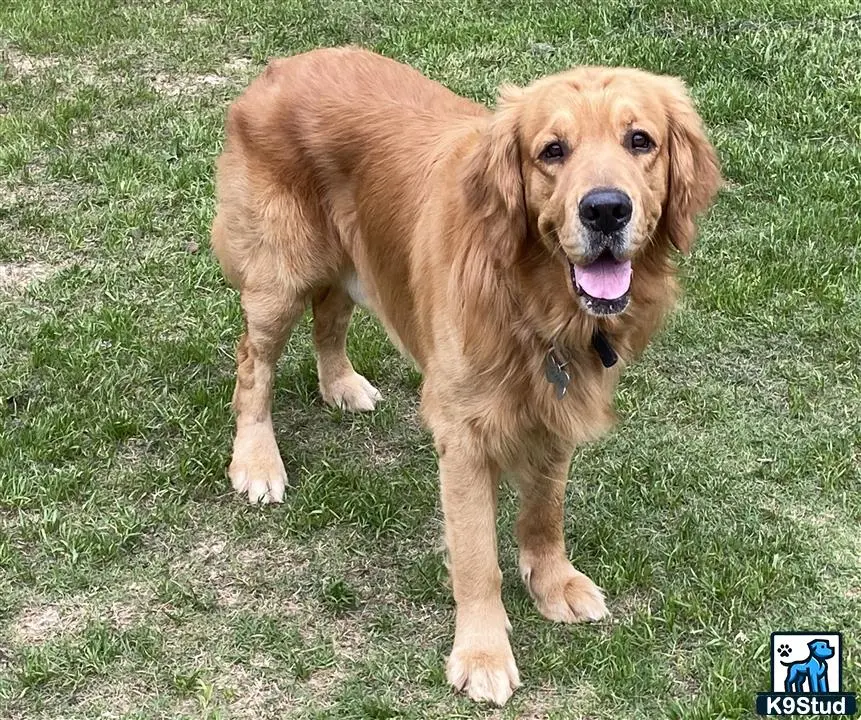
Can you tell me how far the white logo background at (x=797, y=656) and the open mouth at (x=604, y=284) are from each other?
1460 mm

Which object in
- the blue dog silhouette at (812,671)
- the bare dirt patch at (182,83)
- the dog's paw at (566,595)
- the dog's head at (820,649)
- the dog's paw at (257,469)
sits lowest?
the dog's head at (820,649)

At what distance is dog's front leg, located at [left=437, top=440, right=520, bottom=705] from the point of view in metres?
3.39

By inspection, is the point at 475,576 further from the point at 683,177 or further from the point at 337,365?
the point at 337,365

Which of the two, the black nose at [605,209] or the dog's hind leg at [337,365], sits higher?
the black nose at [605,209]

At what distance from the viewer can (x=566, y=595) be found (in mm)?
3732

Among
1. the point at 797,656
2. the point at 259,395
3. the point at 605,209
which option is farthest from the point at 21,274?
the point at 797,656

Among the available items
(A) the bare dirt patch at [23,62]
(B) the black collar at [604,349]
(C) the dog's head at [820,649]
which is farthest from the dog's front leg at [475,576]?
(A) the bare dirt patch at [23,62]

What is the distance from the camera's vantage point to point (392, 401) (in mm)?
4996

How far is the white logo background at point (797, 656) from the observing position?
11.1 feet

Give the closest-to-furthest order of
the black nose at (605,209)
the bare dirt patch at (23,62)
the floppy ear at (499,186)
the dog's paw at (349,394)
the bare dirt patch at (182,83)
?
the black nose at (605,209) < the floppy ear at (499,186) < the dog's paw at (349,394) < the bare dirt patch at (182,83) < the bare dirt patch at (23,62)

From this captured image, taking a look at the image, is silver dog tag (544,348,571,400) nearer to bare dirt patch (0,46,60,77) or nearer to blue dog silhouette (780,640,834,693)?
blue dog silhouette (780,640,834,693)

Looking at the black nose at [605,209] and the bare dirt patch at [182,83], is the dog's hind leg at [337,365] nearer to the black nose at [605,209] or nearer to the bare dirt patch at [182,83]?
the black nose at [605,209]

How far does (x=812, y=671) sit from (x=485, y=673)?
3.73 feet

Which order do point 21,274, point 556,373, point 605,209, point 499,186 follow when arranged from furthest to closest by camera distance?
point 21,274 → point 556,373 → point 499,186 → point 605,209
